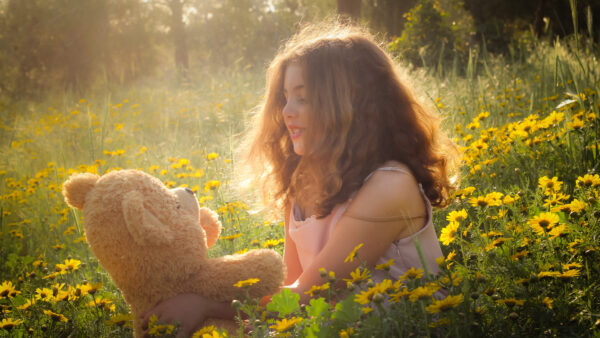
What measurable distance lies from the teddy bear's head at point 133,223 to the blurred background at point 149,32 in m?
6.11

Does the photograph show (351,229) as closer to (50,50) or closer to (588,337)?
(588,337)

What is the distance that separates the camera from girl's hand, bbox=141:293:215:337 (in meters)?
1.40

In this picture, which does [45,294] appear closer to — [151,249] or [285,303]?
[151,249]

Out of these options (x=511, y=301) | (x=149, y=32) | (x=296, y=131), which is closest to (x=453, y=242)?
(x=296, y=131)

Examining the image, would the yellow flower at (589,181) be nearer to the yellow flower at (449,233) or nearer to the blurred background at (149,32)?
the yellow flower at (449,233)

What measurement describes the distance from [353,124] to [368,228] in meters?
0.50

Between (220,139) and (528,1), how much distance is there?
9.58 metres

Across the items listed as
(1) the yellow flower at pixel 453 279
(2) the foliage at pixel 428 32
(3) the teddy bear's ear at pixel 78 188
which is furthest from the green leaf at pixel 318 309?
(2) the foliage at pixel 428 32

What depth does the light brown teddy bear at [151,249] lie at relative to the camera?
146 centimetres

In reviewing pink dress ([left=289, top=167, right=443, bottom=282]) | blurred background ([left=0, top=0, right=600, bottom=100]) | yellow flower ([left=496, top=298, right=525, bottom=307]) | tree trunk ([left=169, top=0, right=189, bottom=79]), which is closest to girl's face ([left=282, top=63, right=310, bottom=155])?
pink dress ([left=289, top=167, right=443, bottom=282])

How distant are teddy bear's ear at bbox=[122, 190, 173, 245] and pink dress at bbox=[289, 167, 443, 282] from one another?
0.69 metres

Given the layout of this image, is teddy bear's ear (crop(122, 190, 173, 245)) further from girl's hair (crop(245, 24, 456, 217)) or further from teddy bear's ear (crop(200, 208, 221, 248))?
girl's hair (crop(245, 24, 456, 217))

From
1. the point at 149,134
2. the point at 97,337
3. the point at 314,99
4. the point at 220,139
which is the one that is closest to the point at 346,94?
the point at 314,99

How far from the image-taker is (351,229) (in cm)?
170
